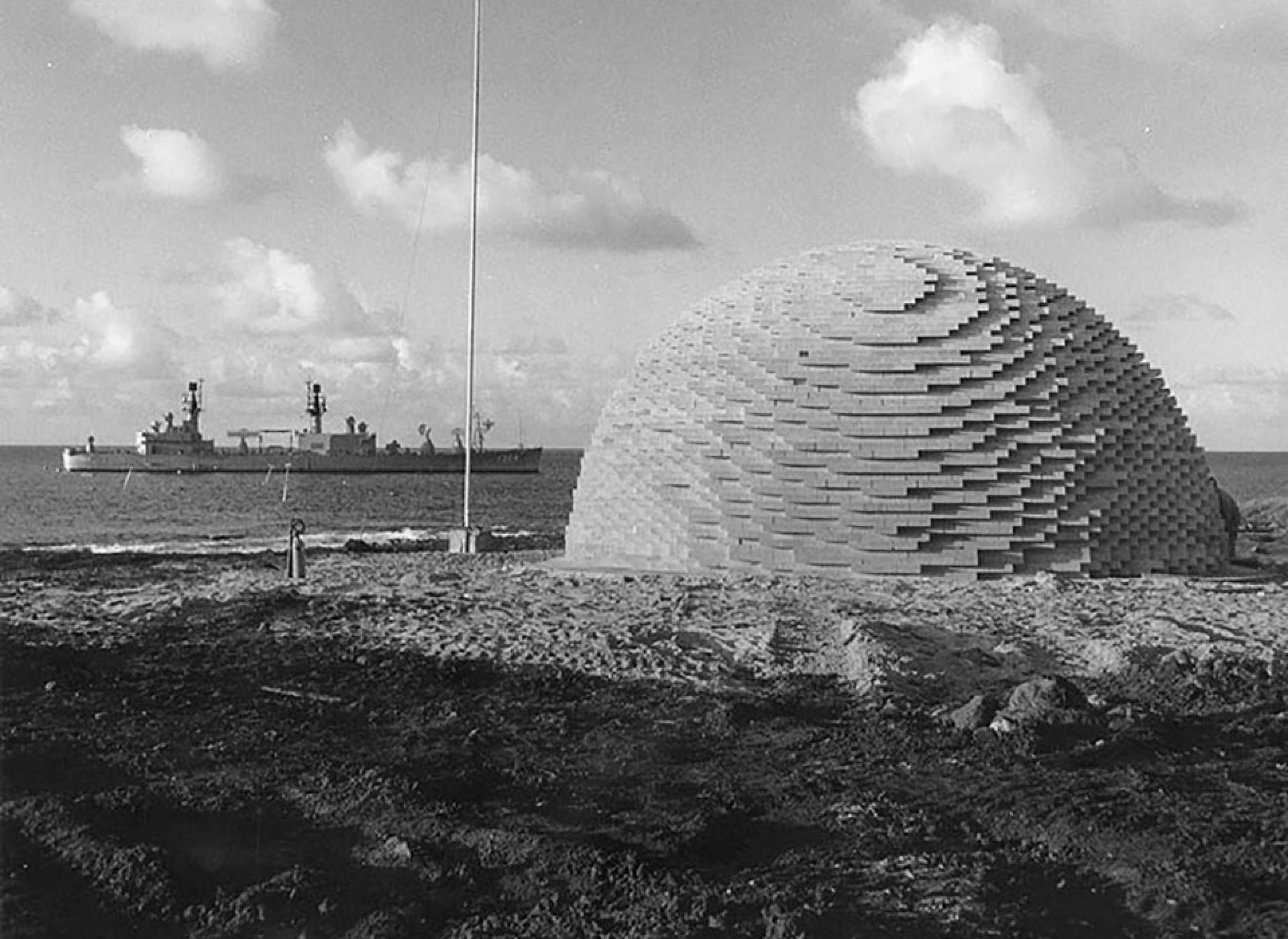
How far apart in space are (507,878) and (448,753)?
2.17m

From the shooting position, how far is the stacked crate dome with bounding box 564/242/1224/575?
14.7 meters

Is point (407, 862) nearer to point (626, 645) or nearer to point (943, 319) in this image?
point (626, 645)

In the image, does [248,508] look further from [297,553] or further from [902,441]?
[902,441]

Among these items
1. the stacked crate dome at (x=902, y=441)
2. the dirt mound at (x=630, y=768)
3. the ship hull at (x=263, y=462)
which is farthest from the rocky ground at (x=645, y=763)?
the ship hull at (x=263, y=462)

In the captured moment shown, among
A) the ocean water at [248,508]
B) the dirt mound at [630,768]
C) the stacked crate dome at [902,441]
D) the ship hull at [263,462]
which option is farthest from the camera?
the ship hull at [263,462]

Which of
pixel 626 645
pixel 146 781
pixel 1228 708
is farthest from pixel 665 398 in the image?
pixel 146 781

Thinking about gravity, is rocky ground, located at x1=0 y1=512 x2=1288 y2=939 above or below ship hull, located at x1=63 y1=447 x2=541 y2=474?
below

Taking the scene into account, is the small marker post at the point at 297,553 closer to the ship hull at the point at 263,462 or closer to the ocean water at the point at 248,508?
the ocean water at the point at 248,508

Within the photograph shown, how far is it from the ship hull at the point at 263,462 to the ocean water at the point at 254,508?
33.8 inches

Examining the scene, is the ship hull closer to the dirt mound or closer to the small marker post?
the small marker post

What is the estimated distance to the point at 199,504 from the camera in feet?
188

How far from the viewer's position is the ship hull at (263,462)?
298 feet

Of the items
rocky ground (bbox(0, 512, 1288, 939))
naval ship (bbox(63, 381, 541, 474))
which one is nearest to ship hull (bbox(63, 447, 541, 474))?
naval ship (bbox(63, 381, 541, 474))

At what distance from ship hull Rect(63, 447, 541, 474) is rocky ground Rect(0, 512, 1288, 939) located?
245 ft
